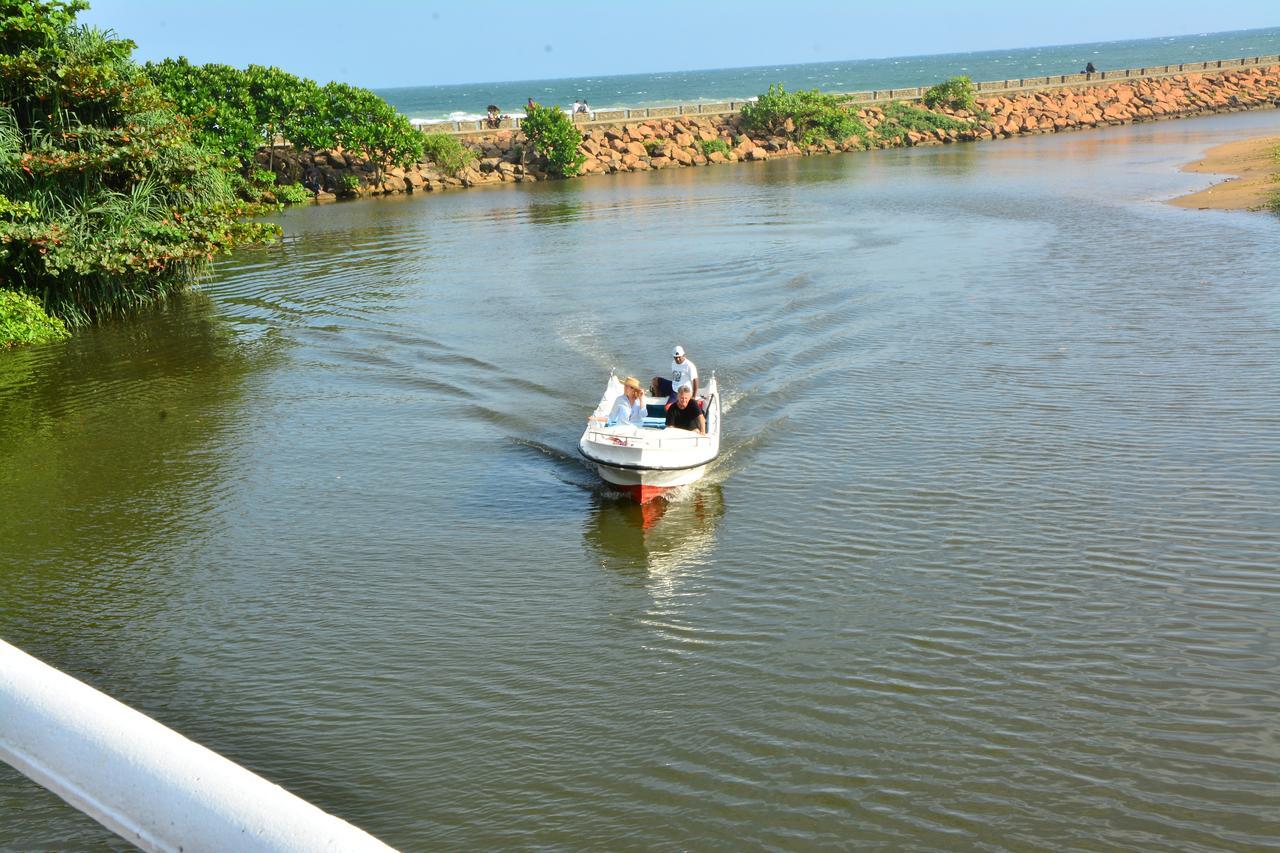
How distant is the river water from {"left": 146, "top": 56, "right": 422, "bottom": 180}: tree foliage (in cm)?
2438

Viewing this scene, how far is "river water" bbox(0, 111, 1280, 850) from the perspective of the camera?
9406 millimetres

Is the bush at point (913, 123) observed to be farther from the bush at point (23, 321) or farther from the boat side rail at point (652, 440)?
→ the boat side rail at point (652, 440)

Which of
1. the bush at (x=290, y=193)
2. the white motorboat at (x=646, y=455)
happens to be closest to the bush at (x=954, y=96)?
the bush at (x=290, y=193)

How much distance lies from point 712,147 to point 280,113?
24.6m

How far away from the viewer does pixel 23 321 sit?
24750 millimetres

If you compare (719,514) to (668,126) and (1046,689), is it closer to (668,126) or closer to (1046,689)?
(1046,689)

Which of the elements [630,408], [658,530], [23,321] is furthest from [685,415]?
[23,321]

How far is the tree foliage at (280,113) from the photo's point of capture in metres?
49.9

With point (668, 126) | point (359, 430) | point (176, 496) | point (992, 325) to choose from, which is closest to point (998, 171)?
point (668, 126)

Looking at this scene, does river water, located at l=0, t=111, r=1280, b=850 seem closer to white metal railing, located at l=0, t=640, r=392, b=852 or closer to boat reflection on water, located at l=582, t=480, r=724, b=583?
boat reflection on water, located at l=582, t=480, r=724, b=583

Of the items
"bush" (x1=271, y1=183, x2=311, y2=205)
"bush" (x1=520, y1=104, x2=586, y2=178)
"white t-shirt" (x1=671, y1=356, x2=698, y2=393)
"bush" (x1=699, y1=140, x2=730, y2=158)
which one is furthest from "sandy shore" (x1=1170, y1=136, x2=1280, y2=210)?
"bush" (x1=271, y1=183, x2=311, y2=205)

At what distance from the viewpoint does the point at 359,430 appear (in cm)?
1962

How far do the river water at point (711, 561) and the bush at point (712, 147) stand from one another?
38.9 metres

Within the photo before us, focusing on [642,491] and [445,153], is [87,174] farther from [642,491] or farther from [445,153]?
[445,153]
